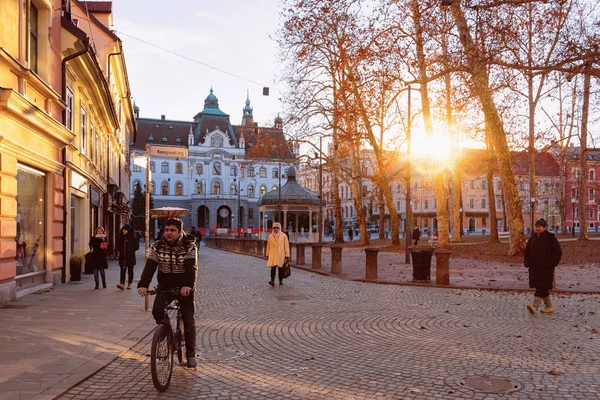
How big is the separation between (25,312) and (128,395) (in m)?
5.76

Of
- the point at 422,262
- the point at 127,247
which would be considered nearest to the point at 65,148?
the point at 127,247

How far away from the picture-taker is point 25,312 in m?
10.3

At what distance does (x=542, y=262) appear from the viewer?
34.4ft

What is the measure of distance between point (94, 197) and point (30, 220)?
8.36 metres

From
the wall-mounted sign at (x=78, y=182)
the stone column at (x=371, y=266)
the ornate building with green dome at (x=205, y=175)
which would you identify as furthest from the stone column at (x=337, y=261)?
the ornate building with green dome at (x=205, y=175)

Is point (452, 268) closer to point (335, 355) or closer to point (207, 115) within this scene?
point (335, 355)

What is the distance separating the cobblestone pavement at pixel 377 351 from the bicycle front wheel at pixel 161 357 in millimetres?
131

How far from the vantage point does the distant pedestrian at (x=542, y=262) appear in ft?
34.1

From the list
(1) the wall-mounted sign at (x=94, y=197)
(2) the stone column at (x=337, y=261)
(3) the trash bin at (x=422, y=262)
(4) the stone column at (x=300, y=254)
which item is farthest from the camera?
(4) the stone column at (x=300, y=254)

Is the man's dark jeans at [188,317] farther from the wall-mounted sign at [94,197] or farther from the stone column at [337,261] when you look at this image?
the wall-mounted sign at [94,197]

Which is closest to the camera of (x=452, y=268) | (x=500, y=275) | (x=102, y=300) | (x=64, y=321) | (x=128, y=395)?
(x=128, y=395)

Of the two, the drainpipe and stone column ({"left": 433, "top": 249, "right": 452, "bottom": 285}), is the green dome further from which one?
stone column ({"left": 433, "top": 249, "right": 452, "bottom": 285})

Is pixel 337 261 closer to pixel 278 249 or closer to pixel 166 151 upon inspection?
pixel 278 249

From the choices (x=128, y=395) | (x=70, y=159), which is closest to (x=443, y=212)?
(x=70, y=159)
